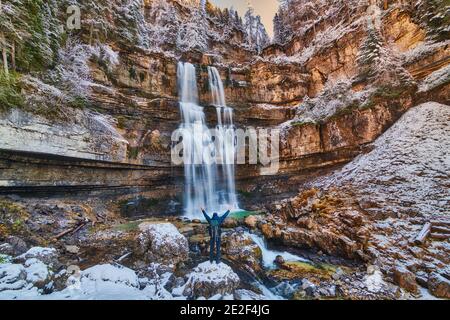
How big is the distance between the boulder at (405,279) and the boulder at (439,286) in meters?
0.28

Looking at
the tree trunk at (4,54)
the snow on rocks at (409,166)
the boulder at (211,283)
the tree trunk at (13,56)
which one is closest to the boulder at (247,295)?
the boulder at (211,283)

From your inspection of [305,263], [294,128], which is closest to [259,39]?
[294,128]

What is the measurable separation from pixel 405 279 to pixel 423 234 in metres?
1.83

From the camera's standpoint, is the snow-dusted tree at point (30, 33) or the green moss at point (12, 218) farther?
the snow-dusted tree at point (30, 33)

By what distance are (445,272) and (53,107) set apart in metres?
15.5

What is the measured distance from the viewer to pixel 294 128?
53.4ft

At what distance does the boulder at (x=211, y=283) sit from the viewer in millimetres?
4664

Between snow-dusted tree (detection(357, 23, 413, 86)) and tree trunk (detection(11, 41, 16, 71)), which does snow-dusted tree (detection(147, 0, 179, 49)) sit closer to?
tree trunk (detection(11, 41, 16, 71))

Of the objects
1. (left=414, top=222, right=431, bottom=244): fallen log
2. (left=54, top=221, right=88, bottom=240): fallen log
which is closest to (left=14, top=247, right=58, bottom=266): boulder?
(left=54, top=221, right=88, bottom=240): fallen log

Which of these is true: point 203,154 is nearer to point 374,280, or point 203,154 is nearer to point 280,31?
point 374,280

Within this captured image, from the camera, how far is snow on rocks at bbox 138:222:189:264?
6.47 meters

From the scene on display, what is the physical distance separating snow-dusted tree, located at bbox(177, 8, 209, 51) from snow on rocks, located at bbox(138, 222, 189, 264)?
70.6 feet

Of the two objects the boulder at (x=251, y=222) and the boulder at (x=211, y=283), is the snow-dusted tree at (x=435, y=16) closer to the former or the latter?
the boulder at (x=251, y=222)
